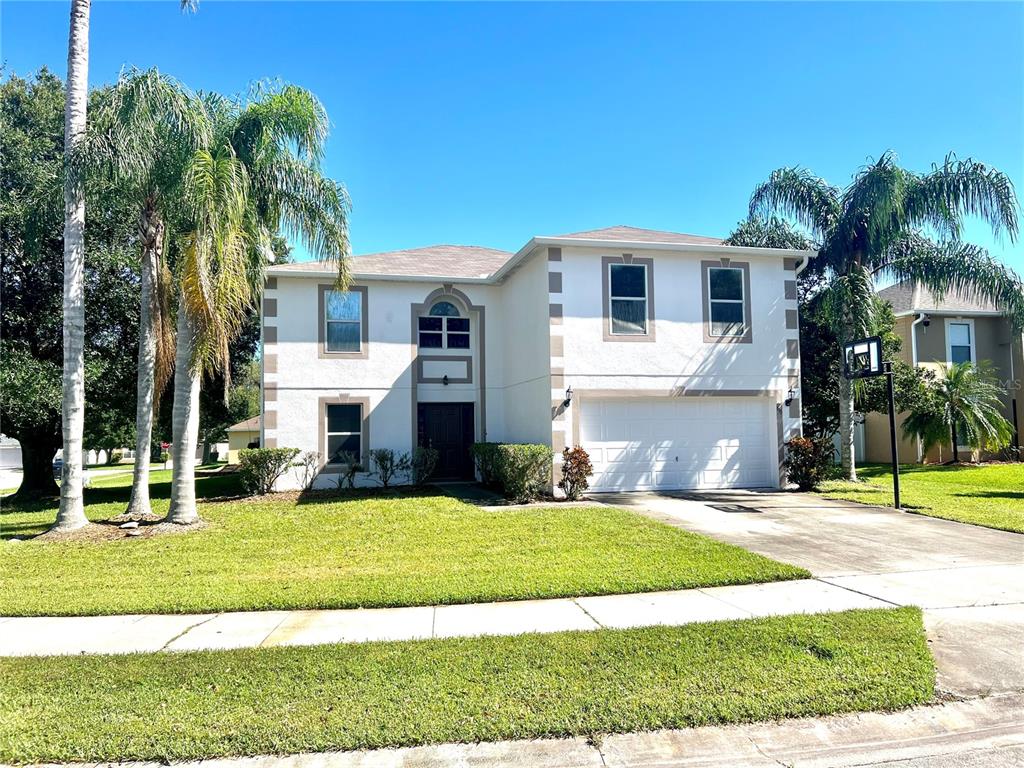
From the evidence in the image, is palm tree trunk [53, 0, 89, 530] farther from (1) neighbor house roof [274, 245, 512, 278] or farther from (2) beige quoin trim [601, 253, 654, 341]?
(2) beige quoin trim [601, 253, 654, 341]

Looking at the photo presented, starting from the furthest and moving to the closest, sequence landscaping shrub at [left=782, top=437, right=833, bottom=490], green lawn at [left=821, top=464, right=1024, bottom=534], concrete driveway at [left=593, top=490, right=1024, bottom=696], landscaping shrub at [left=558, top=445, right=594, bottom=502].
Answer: landscaping shrub at [left=782, top=437, right=833, bottom=490], landscaping shrub at [left=558, top=445, right=594, bottom=502], green lawn at [left=821, top=464, right=1024, bottom=534], concrete driveway at [left=593, top=490, right=1024, bottom=696]

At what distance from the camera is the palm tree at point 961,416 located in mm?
18766

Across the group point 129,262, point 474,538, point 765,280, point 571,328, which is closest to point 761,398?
point 765,280

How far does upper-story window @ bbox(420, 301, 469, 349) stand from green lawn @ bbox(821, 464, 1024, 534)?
9679mm

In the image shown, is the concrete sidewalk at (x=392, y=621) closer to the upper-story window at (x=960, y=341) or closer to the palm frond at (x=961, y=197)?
the palm frond at (x=961, y=197)

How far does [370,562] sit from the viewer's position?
8.02m

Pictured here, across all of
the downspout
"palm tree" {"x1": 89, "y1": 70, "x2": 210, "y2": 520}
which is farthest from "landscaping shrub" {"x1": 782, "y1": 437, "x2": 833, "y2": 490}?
"palm tree" {"x1": 89, "y1": 70, "x2": 210, "y2": 520}

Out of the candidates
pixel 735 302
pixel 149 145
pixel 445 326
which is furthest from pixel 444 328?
pixel 149 145

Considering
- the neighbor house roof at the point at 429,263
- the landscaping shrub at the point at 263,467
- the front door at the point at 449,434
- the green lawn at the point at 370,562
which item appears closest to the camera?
the green lawn at the point at 370,562

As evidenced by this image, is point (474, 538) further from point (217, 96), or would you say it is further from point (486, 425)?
point (217, 96)

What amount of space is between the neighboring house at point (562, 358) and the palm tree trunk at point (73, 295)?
4686 mm

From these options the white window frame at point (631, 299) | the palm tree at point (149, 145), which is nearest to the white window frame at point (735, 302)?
the white window frame at point (631, 299)

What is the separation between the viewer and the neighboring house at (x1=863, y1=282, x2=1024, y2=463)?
22.1 meters

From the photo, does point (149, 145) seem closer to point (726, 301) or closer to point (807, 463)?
point (726, 301)
